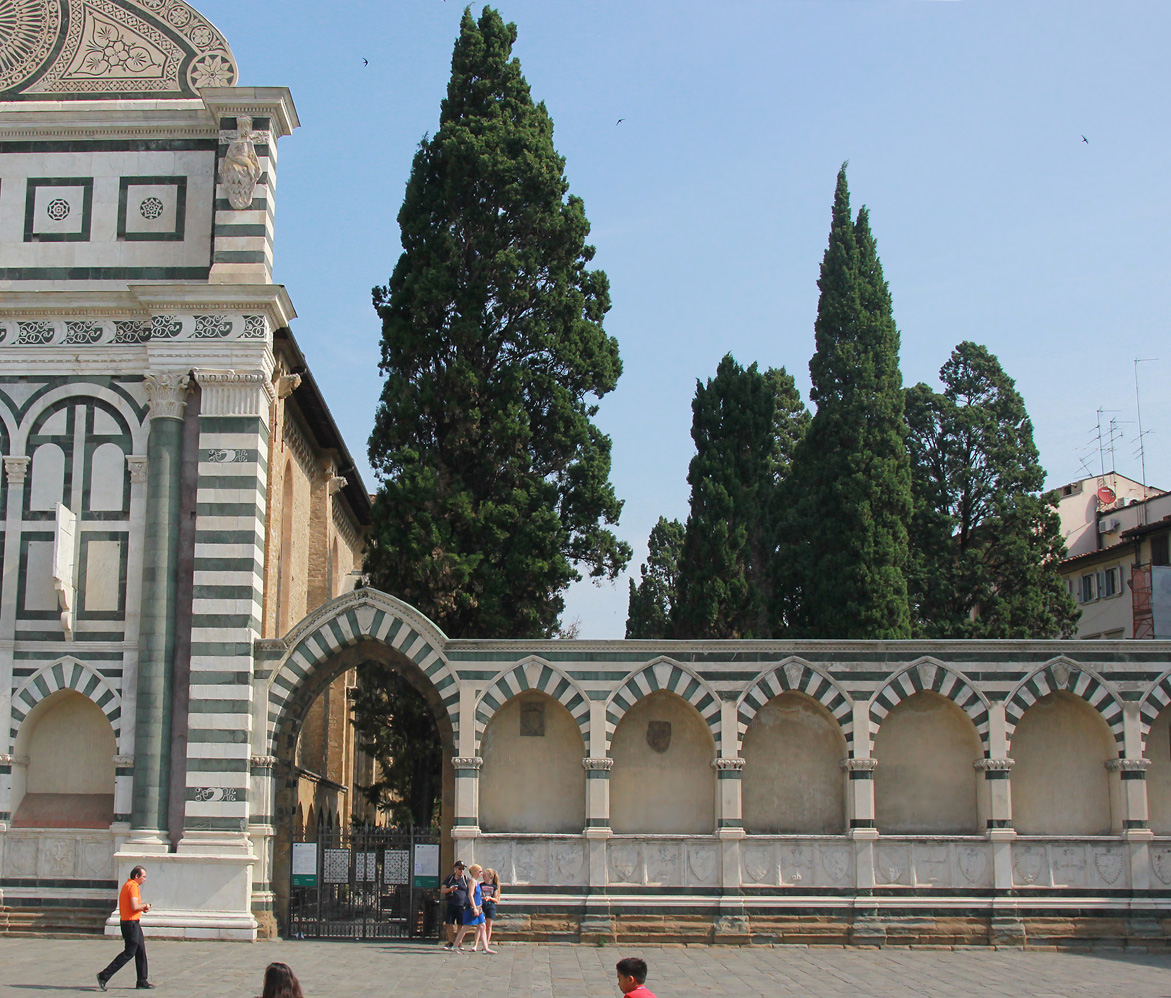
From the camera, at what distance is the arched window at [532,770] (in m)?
20.2

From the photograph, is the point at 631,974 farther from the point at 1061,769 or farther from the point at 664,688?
the point at 1061,769

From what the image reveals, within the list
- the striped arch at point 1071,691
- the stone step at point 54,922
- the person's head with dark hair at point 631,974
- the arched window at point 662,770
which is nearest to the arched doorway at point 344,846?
the stone step at point 54,922

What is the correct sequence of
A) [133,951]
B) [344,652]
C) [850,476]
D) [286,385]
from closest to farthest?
[133,951] → [344,652] → [286,385] → [850,476]

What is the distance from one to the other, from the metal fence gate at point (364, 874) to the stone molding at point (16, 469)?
670 centimetres

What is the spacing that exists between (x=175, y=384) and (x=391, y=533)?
4.59 meters

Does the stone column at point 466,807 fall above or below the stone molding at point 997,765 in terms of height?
below

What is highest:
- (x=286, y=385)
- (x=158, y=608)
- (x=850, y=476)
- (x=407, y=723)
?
(x=286, y=385)

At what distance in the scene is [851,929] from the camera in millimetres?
19188

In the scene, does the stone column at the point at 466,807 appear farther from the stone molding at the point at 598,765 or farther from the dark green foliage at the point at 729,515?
the dark green foliage at the point at 729,515

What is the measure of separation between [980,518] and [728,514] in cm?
900

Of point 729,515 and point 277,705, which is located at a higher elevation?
point 729,515

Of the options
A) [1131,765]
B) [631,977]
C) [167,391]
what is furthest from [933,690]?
[631,977]

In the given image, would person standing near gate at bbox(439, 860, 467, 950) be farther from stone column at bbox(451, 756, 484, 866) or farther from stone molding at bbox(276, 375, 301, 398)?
stone molding at bbox(276, 375, 301, 398)

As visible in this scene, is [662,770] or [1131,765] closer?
[1131,765]
